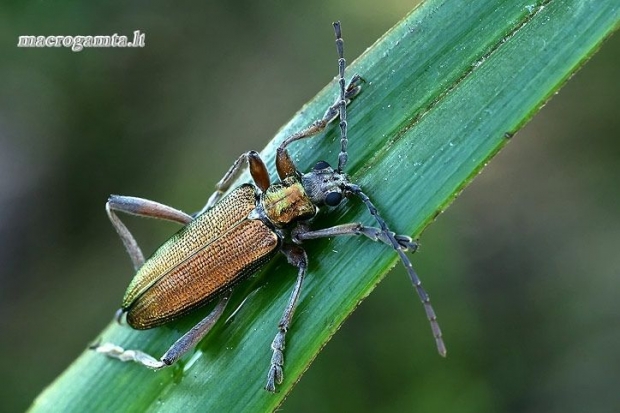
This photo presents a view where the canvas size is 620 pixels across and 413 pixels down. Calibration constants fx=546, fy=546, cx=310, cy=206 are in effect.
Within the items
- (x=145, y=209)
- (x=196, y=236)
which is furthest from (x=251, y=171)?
(x=145, y=209)

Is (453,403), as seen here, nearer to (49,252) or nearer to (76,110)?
(49,252)

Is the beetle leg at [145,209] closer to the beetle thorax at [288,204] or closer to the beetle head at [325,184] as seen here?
the beetle thorax at [288,204]

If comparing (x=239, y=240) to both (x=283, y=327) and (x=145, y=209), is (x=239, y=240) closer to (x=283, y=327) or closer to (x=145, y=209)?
(x=283, y=327)

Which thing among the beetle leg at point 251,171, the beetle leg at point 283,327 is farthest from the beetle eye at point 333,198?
the beetle leg at point 251,171

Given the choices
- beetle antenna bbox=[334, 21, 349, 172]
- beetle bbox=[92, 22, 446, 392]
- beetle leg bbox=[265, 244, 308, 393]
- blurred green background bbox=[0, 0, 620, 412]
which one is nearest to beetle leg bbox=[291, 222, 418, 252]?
beetle bbox=[92, 22, 446, 392]

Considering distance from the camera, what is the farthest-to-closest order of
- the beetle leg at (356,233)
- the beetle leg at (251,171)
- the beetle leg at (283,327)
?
the beetle leg at (251,171)
the beetle leg at (283,327)
the beetle leg at (356,233)

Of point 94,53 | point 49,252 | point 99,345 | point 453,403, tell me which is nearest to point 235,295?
point 99,345

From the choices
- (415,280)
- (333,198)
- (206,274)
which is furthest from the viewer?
(206,274)
